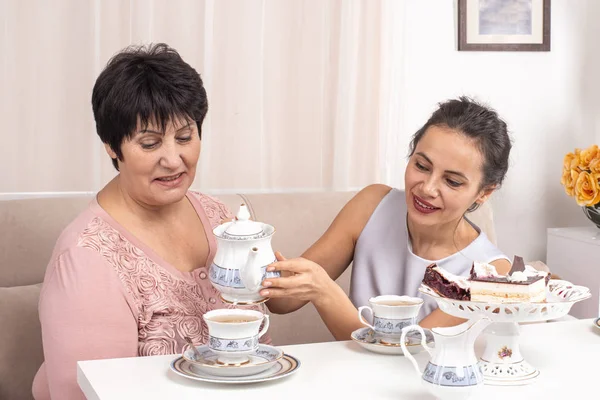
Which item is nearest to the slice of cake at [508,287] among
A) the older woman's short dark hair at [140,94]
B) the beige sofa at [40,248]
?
the older woman's short dark hair at [140,94]

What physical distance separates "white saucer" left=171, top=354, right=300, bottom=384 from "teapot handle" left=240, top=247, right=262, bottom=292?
0.52 ft

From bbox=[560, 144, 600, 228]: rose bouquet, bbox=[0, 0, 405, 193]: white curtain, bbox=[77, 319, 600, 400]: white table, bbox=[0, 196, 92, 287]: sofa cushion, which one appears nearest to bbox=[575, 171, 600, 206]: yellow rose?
bbox=[560, 144, 600, 228]: rose bouquet

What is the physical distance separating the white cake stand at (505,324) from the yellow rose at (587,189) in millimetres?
1721

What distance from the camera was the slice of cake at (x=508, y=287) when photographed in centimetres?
148

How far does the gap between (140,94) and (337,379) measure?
748 millimetres

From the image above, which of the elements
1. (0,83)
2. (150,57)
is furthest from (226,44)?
(150,57)

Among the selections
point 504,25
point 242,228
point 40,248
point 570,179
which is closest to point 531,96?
point 504,25

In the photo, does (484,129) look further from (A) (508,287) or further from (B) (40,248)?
(B) (40,248)

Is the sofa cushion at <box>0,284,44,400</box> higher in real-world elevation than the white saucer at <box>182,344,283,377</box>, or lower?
lower

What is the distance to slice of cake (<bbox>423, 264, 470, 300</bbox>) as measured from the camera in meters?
1.52

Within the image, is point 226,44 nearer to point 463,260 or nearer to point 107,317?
point 463,260

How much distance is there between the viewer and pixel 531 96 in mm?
3762

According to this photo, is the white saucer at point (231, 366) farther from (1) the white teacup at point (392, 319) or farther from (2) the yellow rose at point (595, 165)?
(2) the yellow rose at point (595, 165)

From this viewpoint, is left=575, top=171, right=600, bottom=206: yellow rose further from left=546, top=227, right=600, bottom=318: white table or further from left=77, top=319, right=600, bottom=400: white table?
left=77, top=319, right=600, bottom=400: white table
